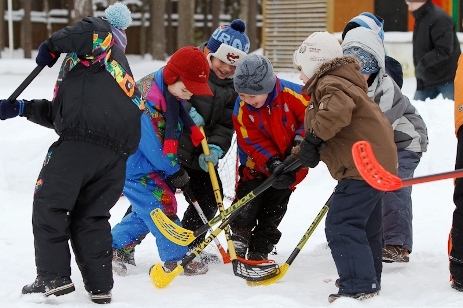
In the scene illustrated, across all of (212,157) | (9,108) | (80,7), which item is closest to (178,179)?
(212,157)

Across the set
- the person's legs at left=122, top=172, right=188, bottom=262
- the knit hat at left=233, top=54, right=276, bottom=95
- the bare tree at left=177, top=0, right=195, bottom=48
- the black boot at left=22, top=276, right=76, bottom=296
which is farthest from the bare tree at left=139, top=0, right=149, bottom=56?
the black boot at left=22, top=276, right=76, bottom=296

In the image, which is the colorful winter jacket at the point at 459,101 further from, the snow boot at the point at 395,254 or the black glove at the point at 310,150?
the snow boot at the point at 395,254

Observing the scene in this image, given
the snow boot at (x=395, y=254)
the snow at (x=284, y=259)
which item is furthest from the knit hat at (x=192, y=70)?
the snow boot at (x=395, y=254)

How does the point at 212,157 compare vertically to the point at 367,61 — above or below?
below

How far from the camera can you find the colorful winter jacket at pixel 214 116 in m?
5.01

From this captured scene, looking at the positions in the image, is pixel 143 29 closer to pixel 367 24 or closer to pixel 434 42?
pixel 434 42

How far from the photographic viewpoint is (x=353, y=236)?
13.1 ft

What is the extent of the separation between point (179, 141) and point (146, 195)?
525 millimetres

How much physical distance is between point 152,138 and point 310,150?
40.0 inches

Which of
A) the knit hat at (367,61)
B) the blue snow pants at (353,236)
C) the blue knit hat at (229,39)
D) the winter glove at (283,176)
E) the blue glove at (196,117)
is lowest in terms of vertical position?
the blue snow pants at (353,236)

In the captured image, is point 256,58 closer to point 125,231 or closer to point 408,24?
point 125,231

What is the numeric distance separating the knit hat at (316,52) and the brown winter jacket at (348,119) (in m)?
0.17

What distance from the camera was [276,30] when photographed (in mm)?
15656

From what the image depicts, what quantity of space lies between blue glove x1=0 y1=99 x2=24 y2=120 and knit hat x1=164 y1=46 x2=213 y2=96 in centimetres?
91
